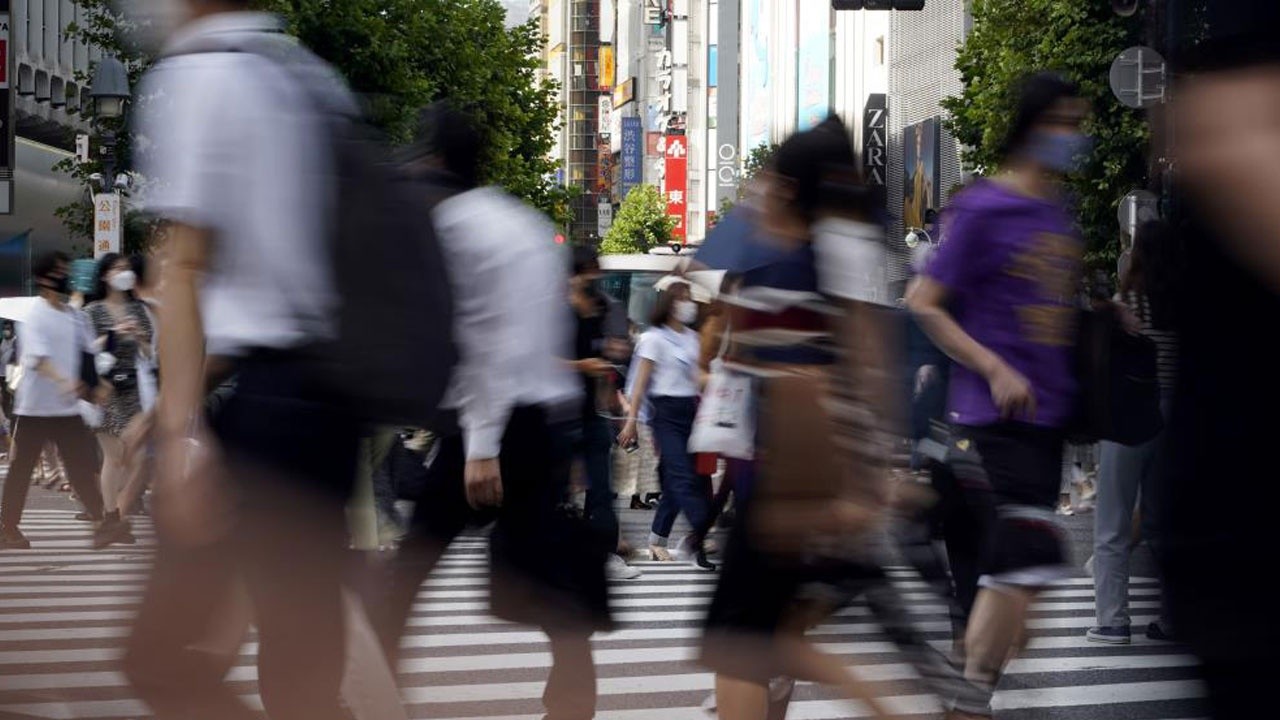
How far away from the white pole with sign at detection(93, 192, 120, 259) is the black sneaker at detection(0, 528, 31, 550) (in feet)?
36.3

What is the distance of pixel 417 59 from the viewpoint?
47.1 metres

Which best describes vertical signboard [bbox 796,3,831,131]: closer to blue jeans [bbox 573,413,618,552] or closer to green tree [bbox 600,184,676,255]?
green tree [bbox 600,184,676,255]

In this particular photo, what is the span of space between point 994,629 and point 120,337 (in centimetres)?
885

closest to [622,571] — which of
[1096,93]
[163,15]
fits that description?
[163,15]

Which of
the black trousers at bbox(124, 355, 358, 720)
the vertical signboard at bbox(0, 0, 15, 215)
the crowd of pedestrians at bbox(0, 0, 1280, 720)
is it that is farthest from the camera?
the vertical signboard at bbox(0, 0, 15, 215)

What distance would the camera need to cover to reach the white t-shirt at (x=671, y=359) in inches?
483

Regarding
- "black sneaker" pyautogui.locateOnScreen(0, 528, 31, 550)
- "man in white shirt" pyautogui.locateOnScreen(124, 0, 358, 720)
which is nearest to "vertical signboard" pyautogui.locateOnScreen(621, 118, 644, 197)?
"black sneaker" pyautogui.locateOnScreen(0, 528, 31, 550)

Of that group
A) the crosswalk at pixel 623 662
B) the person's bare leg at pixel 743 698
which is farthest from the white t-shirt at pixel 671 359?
the person's bare leg at pixel 743 698

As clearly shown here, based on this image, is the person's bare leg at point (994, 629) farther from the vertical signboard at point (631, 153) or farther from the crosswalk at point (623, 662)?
the vertical signboard at point (631, 153)

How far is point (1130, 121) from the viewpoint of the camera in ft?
109

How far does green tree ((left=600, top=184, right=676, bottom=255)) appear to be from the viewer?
129 m

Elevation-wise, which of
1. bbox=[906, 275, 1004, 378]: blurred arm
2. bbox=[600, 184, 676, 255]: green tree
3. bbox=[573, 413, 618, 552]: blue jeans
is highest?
bbox=[906, 275, 1004, 378]: blurred arm

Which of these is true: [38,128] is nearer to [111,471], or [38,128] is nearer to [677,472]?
[111,471]

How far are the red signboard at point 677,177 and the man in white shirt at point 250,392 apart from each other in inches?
5109
